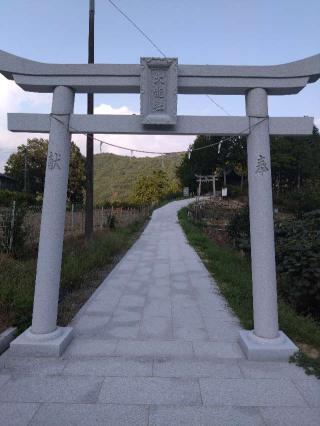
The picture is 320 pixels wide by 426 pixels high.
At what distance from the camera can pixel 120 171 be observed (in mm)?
100750

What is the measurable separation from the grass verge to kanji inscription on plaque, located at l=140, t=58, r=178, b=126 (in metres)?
3.11

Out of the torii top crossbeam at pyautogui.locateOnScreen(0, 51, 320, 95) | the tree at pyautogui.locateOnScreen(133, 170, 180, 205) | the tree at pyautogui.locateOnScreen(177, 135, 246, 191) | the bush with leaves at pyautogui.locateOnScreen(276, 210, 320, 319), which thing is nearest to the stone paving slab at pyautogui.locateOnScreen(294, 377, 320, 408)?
the bush with leaves at pyautogui.locateOnScreen(276, 210, 320, 319)

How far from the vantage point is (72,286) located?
277 inches

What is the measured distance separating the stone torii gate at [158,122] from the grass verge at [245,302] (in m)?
0.45

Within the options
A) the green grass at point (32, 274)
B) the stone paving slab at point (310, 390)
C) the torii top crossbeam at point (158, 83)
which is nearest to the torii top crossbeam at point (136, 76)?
the torii top crossbeam at point (158, 83)

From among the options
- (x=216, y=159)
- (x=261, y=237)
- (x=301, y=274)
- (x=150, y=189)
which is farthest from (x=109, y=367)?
(x=216, y=159)

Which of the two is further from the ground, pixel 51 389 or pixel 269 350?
pixel 269 350

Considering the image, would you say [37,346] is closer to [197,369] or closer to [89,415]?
Answer: [89,415]

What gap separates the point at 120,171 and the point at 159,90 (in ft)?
320

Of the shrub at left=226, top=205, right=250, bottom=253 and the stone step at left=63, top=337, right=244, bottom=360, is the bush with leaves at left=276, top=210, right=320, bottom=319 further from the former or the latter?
the shrub at left=226, top=205, right=250, bottom=253

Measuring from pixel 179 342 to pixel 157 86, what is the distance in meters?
3.23

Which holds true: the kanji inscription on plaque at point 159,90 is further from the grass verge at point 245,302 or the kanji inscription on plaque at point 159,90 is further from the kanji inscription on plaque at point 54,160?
the grass verge at point 245,302

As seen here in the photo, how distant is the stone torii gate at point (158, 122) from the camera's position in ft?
14.0

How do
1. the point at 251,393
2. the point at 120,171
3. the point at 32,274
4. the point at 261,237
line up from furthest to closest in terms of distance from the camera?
the point at 120,171, the point at 32,274, the point at 261,237, the point at 251,393
